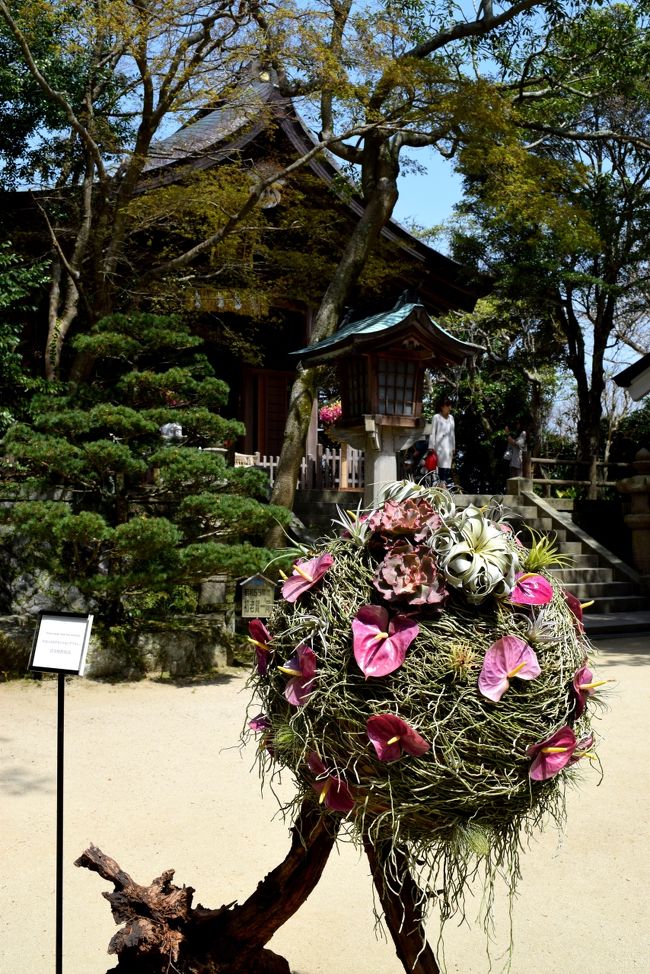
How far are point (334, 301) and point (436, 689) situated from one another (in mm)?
9354

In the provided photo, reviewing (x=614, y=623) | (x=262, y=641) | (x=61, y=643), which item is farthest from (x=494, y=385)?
(x=262, y=641)

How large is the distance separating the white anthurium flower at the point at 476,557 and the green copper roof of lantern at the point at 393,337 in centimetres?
752

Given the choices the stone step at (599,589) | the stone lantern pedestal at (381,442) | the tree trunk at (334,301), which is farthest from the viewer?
the stone step at (599,589)

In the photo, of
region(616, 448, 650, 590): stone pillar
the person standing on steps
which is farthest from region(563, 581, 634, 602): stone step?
the person standing on steps

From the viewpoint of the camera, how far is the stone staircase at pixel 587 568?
11127mm

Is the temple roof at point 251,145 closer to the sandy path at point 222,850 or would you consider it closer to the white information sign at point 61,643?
the sandy path at point 222,850

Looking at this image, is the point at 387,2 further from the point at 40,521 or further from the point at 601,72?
the point at 40,521

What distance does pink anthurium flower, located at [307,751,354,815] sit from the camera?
1.91 metres

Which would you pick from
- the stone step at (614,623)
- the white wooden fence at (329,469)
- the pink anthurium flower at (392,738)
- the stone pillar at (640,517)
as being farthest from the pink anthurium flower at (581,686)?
the stone pillar at (640,517)

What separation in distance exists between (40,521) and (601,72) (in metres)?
9.72

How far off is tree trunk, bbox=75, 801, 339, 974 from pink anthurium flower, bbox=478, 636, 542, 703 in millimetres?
681

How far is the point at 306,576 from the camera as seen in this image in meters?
2.08

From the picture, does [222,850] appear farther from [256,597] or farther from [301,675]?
[256,597]

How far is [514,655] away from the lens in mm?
1860
